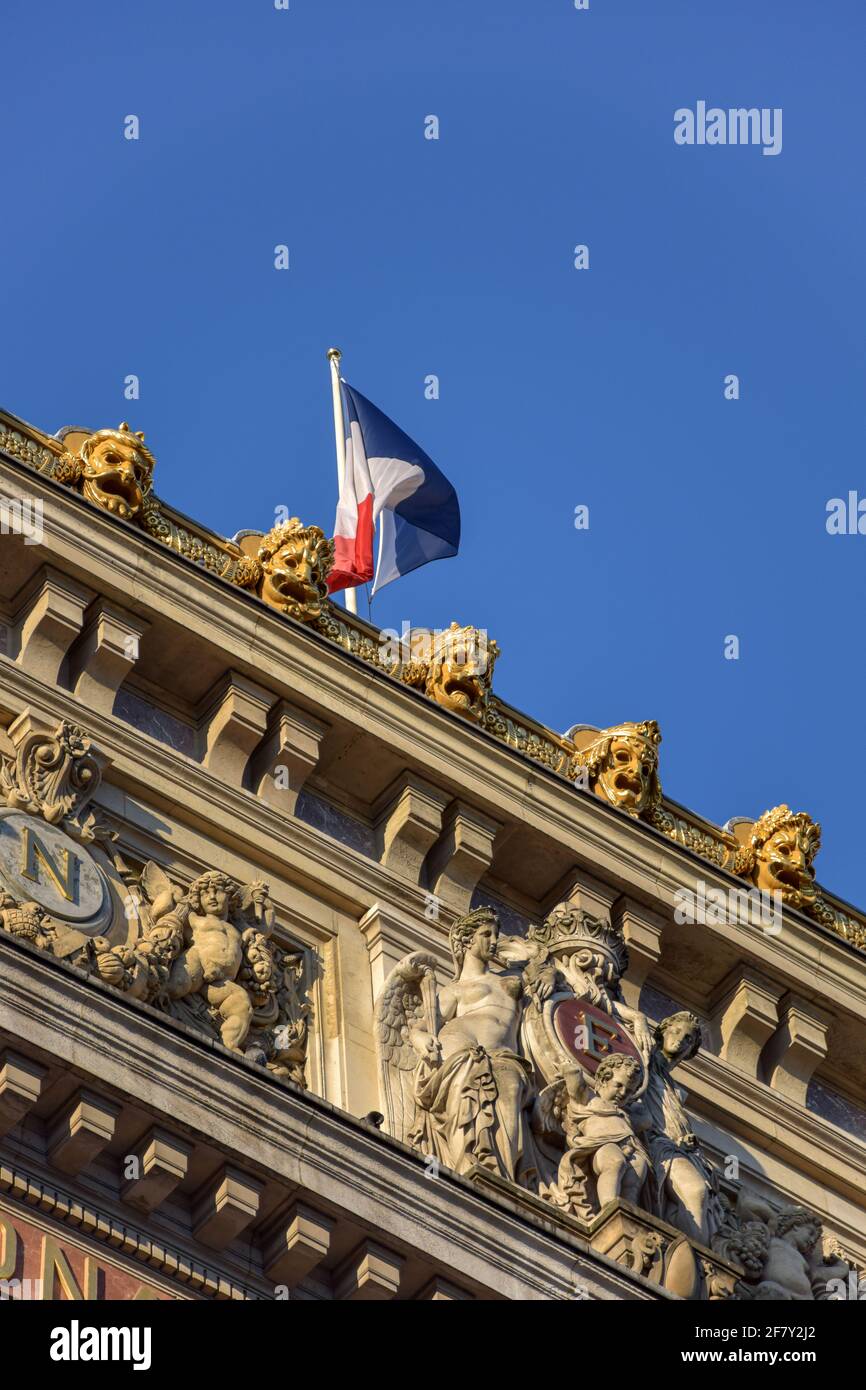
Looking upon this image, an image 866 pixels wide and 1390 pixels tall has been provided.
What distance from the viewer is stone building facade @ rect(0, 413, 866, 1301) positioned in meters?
25.1

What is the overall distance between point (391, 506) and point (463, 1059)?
8.74m

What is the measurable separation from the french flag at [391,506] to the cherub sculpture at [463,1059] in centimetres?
636

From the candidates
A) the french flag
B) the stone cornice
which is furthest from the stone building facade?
the french flag

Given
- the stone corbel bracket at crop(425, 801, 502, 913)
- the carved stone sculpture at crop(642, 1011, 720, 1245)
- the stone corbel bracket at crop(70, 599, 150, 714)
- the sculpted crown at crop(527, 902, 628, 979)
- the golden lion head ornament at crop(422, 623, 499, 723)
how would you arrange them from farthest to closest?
the golden lion head ornament at crop(422, 623, 499, 723) → the stone corbel bracket at crop(425, 801, 502, 913) → the sculpted crown at crop(527, 902, 628, 979) → the stone corbel bracket at crop(70, 599, 150, 714) → the carved stone sculpture at crop(642, 1011, 720, 1245)

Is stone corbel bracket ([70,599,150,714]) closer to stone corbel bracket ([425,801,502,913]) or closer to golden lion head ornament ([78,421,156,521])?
golden lion head ornament ([78,421,156,521])

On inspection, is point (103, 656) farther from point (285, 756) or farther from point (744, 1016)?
point (744, 1016)

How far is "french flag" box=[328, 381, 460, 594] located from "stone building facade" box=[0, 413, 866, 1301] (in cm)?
348

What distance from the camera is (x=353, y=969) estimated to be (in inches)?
1137

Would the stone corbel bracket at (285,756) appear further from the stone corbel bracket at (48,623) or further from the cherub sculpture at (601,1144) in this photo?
the cherub sculpture at (601,1144)

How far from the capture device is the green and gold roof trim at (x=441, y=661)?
30.1 meters

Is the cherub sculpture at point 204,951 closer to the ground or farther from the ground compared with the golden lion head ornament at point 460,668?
closer to the ground

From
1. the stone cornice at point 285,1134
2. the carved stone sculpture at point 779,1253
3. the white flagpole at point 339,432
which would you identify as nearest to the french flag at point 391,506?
the white flagpole at point 339,432

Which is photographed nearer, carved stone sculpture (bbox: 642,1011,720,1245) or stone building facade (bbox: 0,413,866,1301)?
stone building facade (bbox: 0,413,866,1301)

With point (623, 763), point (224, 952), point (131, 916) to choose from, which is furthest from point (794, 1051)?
point (131, 916)
